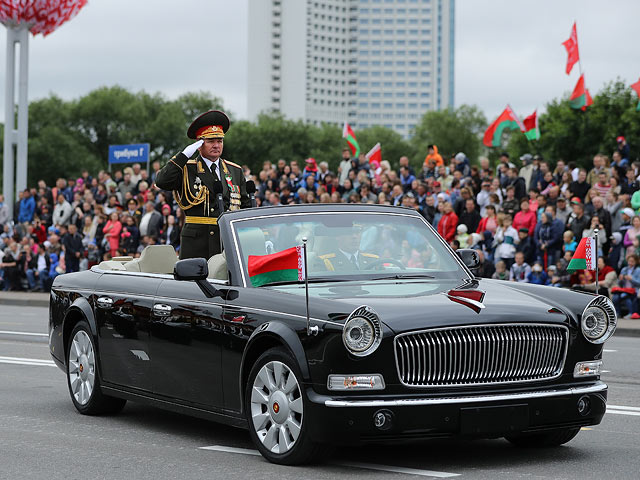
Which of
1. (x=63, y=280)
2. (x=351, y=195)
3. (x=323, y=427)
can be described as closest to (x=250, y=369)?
(x=323, y=427)

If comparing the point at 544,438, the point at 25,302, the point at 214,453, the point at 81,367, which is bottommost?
the point at 25,302

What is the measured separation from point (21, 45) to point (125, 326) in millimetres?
31221

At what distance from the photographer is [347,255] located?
8.00m

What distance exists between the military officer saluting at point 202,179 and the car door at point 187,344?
1.60 m

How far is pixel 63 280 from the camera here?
1032 cm

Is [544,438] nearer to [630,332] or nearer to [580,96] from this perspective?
[630,332]

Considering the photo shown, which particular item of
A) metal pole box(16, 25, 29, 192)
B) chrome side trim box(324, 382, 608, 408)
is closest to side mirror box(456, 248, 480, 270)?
chrome side trim box(324, 382, 608, 408)

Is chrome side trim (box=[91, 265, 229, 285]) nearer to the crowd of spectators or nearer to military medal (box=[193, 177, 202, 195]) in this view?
military medal (box=[193, 177, 202, 195])

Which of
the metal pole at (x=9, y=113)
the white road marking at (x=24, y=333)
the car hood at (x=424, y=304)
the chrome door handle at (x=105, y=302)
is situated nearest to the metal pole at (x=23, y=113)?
the metal pole at (x=9, y=113)

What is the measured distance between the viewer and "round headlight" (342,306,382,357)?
21.5 feet

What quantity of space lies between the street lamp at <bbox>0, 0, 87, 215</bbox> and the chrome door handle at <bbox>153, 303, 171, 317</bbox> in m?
28.1

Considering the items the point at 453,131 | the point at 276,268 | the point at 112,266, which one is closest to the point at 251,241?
the point at 276,268

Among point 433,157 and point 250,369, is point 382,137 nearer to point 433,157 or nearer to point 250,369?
point 433,157

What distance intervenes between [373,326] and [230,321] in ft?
4.11
